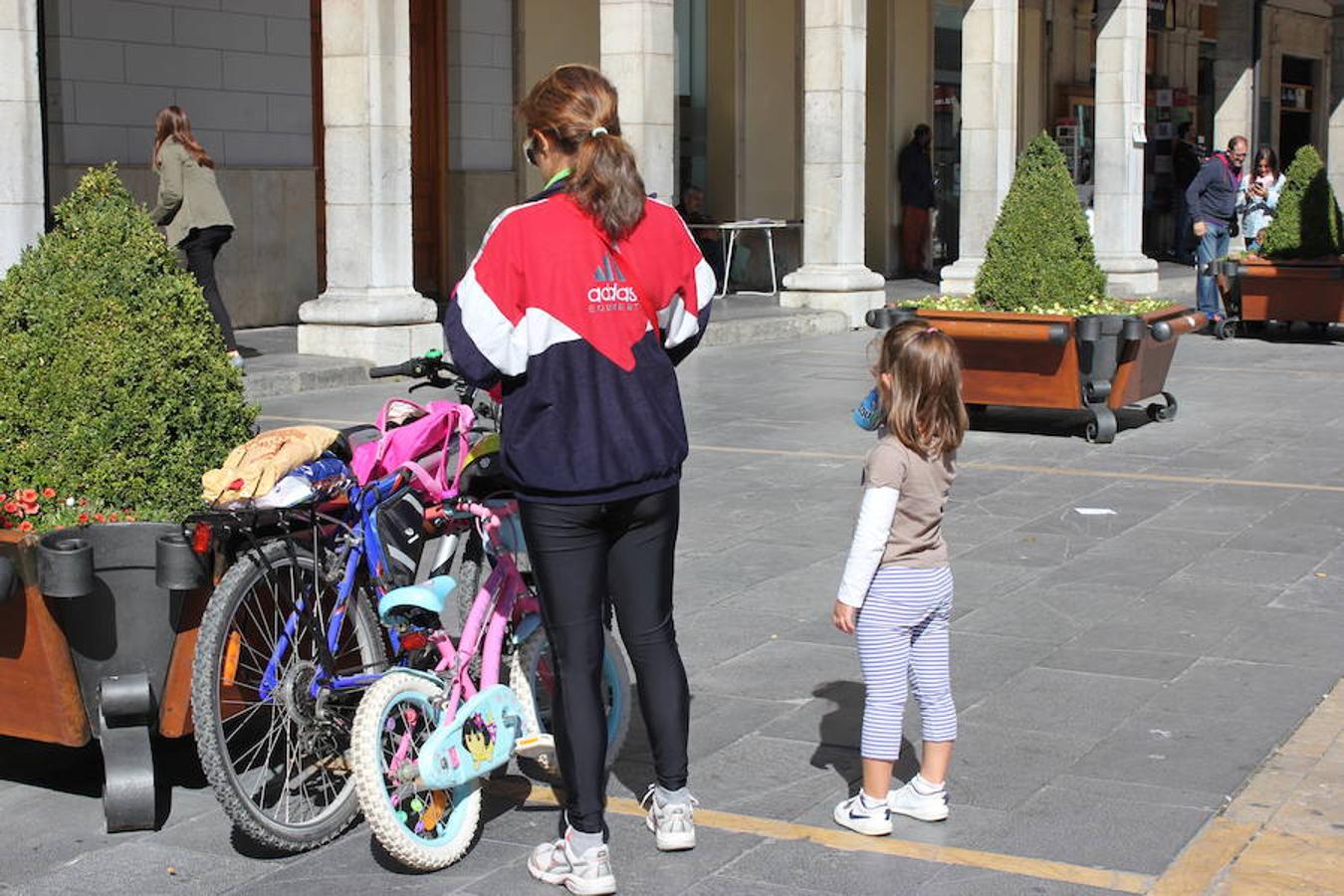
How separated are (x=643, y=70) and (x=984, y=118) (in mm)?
5439

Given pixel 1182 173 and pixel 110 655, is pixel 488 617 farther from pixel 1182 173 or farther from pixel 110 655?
pixel 1182 173

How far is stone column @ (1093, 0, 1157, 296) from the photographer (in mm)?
21922

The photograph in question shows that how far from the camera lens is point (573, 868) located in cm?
447

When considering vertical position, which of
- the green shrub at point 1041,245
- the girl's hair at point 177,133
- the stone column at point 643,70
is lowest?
the green shrub at point 1041,245

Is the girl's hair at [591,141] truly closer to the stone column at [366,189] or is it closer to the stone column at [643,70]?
the stone column at [366,189]

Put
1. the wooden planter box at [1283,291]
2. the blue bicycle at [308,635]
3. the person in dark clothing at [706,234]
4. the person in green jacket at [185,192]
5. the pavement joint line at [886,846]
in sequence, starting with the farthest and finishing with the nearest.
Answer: the person in dark clothing at [706,234] → the wooden planter box at [1283,291] → the person in green jacket at [185,192] → the blue bicycle at [308,635] → the pavement joint line at [886,846]

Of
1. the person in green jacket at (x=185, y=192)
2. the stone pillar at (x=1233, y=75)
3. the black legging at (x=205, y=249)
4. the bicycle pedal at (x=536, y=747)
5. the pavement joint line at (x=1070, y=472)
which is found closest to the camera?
the bicycle pedal at (x=536, y=747)

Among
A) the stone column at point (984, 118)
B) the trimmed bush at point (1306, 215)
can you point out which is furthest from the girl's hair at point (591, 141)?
the stone column at point (984, 118)

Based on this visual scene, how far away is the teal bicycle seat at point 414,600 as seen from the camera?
187 inches

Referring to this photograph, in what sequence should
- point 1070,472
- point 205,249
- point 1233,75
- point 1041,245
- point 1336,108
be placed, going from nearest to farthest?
point 1070,472 < point 1041,245 < point 205,249 < point 1233,75 < point 1336,108

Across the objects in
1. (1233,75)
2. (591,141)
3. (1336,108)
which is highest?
(1233,75)

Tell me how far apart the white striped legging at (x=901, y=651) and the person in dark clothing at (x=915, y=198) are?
776 inches

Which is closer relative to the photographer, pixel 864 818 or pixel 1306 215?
pixel 864 818

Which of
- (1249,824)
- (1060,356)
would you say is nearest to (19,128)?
(1060,356)
